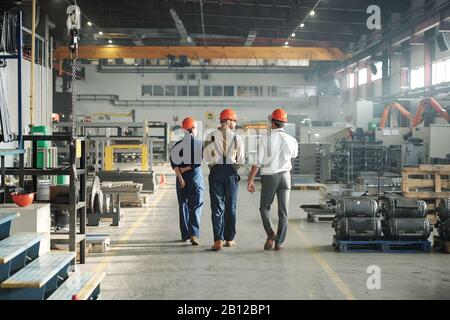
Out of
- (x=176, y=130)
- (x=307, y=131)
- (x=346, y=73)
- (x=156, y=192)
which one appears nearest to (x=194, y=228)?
(x=156, y=192)

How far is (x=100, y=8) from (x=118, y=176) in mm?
7441

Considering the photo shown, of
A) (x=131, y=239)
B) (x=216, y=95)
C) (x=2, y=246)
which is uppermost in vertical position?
(x=216, y=95)

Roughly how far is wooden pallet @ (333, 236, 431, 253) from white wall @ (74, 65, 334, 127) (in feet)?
86.7

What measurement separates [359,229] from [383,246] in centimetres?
36

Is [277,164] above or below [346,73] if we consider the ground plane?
below

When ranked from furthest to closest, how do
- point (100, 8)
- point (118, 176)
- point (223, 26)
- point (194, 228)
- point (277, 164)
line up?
point (223, 26), point (100, 8), point (118, 176), point (194, 228), point (277, 164)

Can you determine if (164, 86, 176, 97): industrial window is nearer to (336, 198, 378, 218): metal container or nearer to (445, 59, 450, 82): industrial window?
(445, 59, 450, 82): industrial window

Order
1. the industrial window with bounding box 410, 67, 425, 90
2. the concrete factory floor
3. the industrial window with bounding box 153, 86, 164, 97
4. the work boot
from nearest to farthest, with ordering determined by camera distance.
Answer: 1. the concrete factory floor
2. the work boot
3. the industrial window with bounding box 410, 67, 425, 90
4. the industrial window with bounding box 153, 86, 164, 97

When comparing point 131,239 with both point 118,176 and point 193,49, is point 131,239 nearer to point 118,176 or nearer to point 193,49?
point 118,176

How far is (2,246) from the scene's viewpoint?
440 cm

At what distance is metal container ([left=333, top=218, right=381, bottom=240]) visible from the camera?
7082 millimetres

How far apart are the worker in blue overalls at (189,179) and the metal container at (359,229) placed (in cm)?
187

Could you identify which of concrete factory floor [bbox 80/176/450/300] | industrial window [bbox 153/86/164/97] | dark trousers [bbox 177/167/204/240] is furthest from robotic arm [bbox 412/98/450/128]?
industrial window [bbox 153/86/164/97]

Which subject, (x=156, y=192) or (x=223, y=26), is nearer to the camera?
(x=156, y=192)
